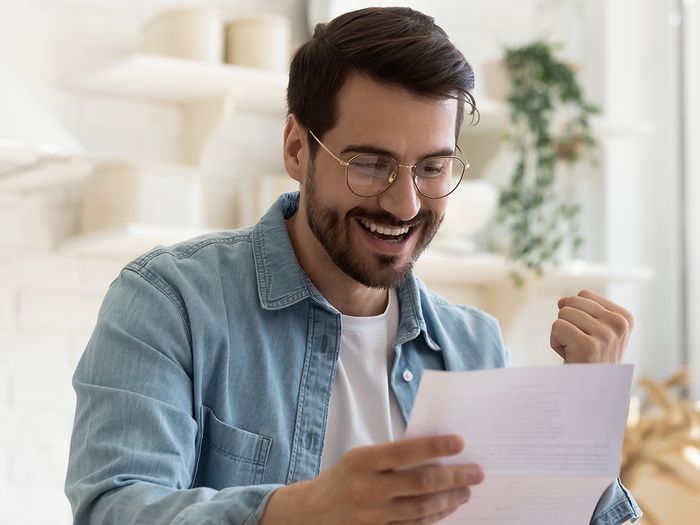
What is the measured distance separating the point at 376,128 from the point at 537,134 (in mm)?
1545

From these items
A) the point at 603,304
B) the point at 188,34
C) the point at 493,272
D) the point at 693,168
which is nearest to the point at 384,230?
the point at 603,304

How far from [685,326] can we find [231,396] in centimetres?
231

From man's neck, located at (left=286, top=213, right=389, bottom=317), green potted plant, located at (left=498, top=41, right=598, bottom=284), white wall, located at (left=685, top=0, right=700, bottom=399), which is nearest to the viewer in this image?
man's neck, located at (left=286, top=213, right=389, bottom=317)

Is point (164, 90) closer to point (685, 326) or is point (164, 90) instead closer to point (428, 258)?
point (428, 258)

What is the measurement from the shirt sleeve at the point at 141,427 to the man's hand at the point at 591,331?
48 cm

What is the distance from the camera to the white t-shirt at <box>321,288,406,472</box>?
150 centimetres

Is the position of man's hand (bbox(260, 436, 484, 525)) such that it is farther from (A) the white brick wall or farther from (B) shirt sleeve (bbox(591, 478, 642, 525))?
(A) the white brick wall

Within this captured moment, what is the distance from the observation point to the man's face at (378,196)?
4.85 feet

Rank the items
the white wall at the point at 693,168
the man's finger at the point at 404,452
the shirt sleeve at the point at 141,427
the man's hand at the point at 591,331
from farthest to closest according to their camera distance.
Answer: the white wall at the point at 693,168 < the man's hand at the point at 591,331 < the shirt sleeve at the point at 141,427 < the man's finger at the point at 404,452

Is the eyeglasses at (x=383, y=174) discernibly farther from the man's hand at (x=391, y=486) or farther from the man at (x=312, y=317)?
the man's hand at (x=391, y=486)

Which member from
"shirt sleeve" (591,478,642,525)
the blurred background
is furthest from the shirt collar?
the blurred background

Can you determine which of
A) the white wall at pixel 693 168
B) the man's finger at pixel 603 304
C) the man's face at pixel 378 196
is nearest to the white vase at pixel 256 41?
the man's face at pixel 378 196

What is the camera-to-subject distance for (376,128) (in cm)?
148

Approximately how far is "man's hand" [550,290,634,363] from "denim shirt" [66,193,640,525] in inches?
7.6
